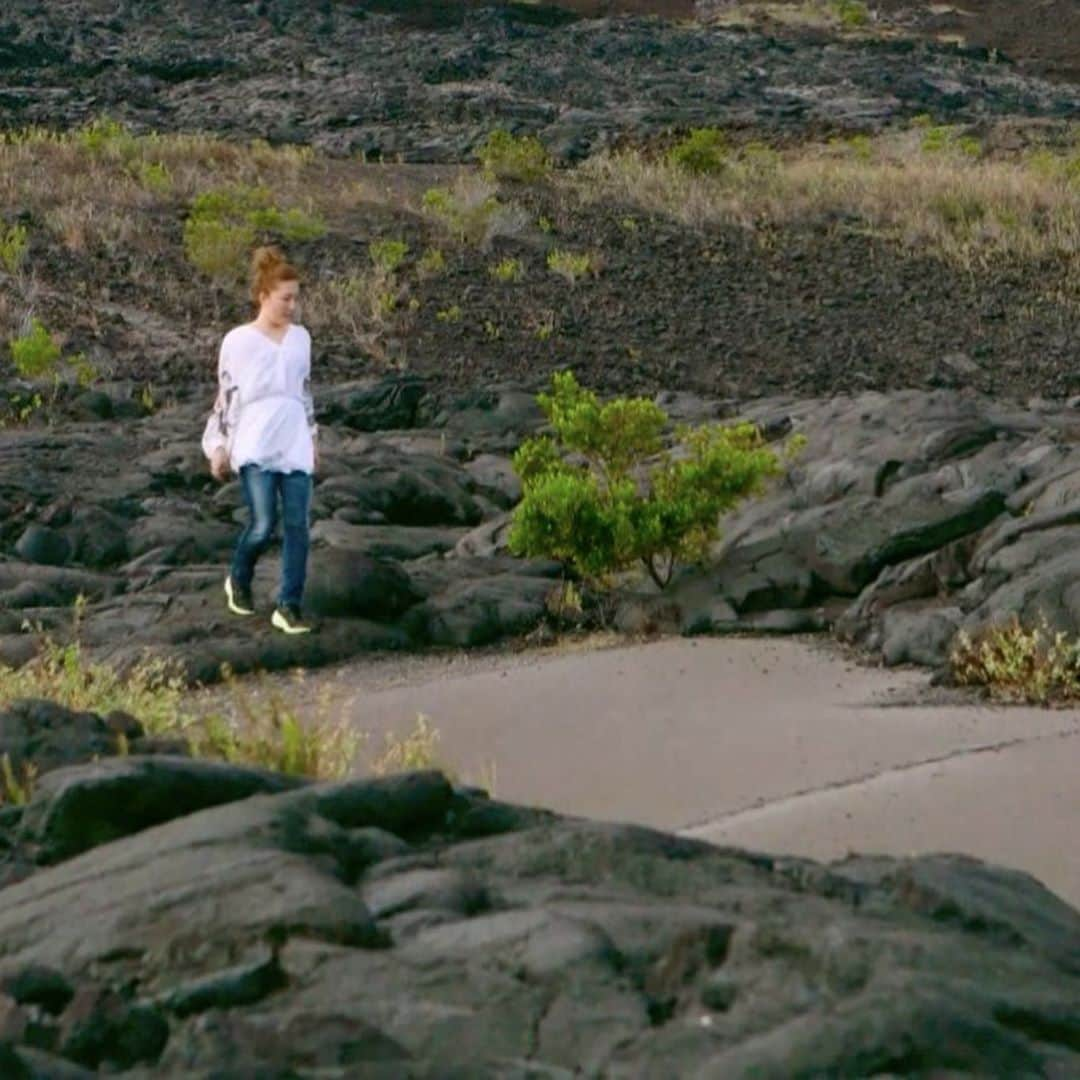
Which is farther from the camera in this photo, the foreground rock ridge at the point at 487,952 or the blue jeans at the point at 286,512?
the blue jeans at the point at 286,512

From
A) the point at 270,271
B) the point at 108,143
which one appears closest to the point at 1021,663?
the point at 270,271

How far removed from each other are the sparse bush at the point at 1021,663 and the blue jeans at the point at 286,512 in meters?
3.08

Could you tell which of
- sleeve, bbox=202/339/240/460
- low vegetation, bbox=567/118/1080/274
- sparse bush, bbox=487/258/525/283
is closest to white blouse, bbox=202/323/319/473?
sleeve, bbox=202/339/240/460

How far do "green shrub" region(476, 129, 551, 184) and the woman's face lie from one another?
2155 cm

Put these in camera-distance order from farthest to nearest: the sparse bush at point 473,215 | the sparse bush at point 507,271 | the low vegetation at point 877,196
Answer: the low vegetation at point 877,196 → the sparse bush at point 473,215 → the sparse bush at point 507,271

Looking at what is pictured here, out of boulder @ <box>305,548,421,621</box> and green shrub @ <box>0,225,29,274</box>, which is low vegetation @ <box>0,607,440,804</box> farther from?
green shrub @ <box>0,225,29,274</box>

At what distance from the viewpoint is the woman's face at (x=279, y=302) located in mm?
Answer: 10852

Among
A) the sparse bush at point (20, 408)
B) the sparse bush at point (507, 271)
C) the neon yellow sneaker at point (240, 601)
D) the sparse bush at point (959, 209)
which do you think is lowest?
the sparse bush at point (959, 209)

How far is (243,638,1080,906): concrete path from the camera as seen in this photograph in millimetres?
7246

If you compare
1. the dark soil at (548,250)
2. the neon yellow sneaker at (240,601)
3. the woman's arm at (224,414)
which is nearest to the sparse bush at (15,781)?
the woman's arm at (224,414)

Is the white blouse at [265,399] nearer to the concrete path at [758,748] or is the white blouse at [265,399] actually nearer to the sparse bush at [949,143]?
the concrete path at [758,748]

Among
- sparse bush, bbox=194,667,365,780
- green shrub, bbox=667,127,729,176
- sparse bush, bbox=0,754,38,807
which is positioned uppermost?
sparse bush, bbox=0,754,38,807

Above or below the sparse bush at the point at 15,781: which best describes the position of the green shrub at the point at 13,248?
below

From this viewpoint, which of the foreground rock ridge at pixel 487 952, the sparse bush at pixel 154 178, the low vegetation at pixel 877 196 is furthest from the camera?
the low vegetation at pixel 877 196
